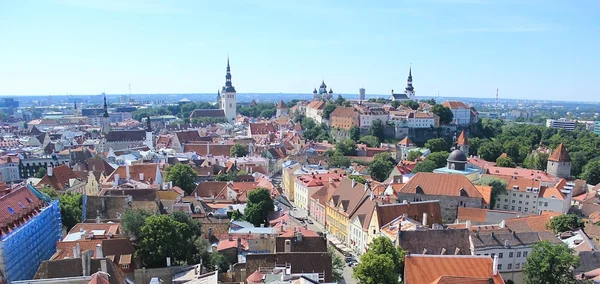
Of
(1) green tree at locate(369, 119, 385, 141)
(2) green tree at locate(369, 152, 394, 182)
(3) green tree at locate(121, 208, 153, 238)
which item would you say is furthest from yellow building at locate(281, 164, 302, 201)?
(1) green tree at locate(369, 119, 385, 141)

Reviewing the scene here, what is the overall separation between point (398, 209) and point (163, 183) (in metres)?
25.8

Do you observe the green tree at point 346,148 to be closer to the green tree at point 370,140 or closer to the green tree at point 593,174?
the green tree at point 370,140

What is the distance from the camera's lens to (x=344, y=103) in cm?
11975

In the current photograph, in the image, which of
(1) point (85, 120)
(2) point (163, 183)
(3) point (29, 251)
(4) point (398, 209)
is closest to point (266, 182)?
(2) point (163, 183)

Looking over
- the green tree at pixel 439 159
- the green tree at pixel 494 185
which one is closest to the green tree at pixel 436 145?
the green tree at pixel 439 159

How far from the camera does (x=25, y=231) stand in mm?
28625

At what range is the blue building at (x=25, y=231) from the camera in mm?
26375

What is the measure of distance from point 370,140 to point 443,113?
23183 millimetres

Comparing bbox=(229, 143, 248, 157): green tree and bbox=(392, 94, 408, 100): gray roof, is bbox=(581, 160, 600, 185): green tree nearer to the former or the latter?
bbox=(229, 143, 248, 157): green tree

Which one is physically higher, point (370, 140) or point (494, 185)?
point (370, 140)

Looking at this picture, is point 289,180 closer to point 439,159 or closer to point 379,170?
point 379,170

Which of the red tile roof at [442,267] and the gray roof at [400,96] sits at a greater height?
the gray roof at [400,96]

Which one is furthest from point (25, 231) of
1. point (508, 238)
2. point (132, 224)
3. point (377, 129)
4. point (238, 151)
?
point (377, 129)

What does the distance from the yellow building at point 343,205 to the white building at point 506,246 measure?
1293cm
